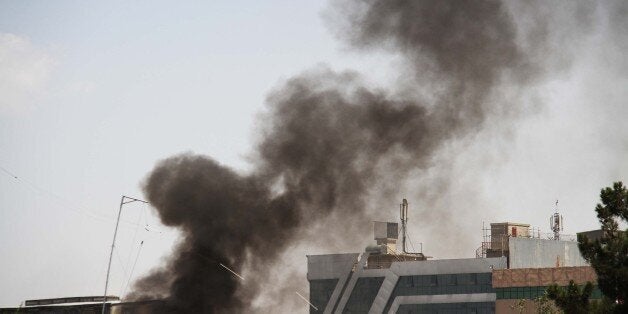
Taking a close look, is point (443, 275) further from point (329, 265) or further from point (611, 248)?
point (611, 248)

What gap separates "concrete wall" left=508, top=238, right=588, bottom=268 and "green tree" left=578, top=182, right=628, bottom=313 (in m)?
60.2

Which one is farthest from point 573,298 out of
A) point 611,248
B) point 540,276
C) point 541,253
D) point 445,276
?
point 541,253

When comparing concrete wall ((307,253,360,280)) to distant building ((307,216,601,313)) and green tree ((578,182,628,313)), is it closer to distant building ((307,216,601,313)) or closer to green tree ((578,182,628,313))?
distant building ((307,216,601,313))

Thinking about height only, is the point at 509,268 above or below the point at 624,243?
above

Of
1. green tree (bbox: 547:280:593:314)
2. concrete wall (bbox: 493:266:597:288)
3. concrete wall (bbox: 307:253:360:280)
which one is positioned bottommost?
green tree (bbox: 547:280:593:314)

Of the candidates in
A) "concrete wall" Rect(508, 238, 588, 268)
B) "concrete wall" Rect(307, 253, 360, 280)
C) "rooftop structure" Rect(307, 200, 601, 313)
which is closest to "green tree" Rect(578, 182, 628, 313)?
"rooftop structure" Rect(307, 200, 601, 313)

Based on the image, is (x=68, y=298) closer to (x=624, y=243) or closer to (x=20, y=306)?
(x=20, y=306)

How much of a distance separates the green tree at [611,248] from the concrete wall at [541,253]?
60234 millimetres

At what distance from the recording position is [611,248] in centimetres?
6700

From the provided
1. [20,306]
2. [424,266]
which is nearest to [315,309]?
[424,266]

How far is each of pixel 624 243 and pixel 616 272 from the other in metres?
2.01

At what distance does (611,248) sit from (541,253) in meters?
65.4

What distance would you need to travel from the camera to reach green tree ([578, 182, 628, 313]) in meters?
66.0

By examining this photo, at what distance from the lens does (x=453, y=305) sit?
417ft
